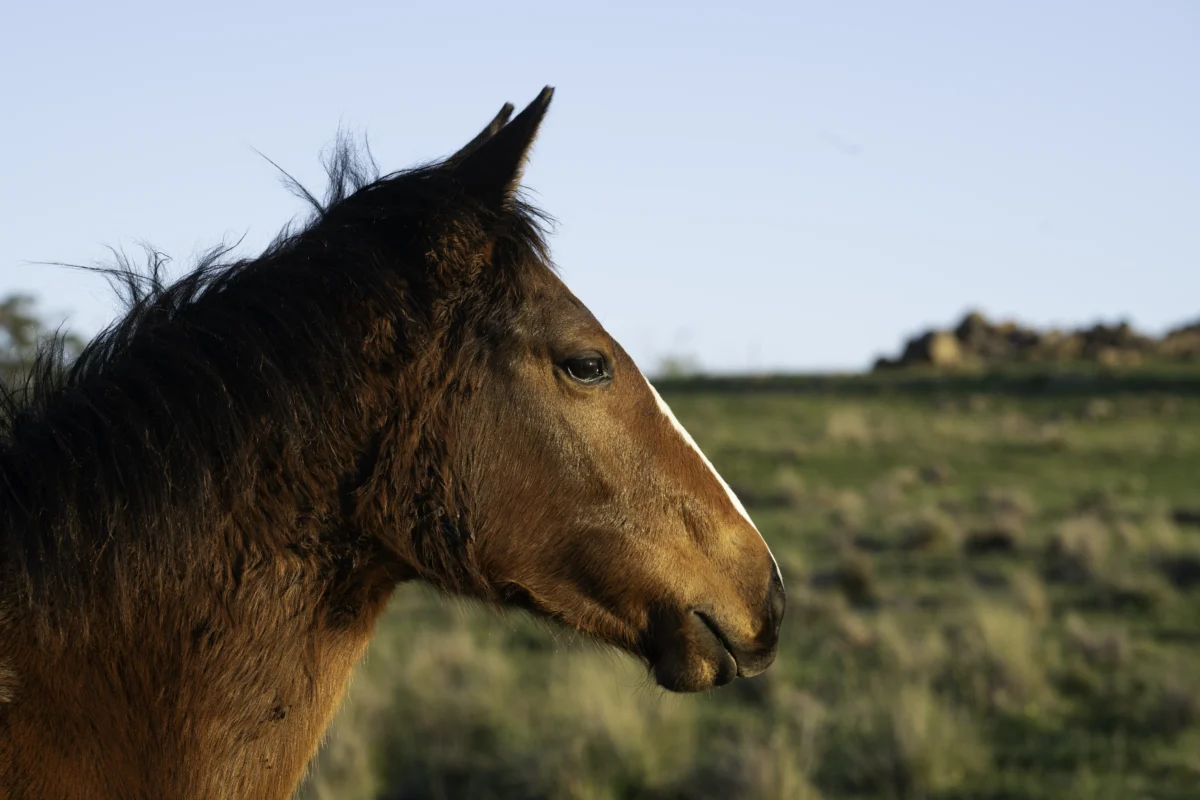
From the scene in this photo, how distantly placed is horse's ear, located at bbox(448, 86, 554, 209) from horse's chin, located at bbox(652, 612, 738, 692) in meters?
1.19

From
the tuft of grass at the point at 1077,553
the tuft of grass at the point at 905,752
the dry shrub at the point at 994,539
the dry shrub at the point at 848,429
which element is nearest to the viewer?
the tuft of grass at the point at 905,752

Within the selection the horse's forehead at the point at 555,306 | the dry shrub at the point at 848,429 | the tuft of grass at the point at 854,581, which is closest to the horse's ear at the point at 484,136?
the horse's forehead at the point at 555,306

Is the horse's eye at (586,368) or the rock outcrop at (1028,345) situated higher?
the horse's eye at (586,368)

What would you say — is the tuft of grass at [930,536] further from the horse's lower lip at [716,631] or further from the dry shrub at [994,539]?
the horse's lower lip at [716,631]

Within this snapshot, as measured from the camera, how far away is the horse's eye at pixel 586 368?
112 inches

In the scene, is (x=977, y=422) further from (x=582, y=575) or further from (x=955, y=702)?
(x=582, y=575)

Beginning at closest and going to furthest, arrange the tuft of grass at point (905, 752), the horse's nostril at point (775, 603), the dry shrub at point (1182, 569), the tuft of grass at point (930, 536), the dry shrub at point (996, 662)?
the horse's nostril at point (775, 603)
the tuft of grass at point (905, 752)
the dry shrub at point (996, 662)
the dry shrub at point (1182, 569)
the tuft of grass at point (930, 536)

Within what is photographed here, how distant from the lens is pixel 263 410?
254 centimetres

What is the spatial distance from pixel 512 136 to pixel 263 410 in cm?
89

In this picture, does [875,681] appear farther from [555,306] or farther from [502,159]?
[502,159]

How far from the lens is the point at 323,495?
2.62 meters

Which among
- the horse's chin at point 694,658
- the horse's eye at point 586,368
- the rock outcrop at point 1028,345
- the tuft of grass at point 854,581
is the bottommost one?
the rock outcrop at point 1028,345

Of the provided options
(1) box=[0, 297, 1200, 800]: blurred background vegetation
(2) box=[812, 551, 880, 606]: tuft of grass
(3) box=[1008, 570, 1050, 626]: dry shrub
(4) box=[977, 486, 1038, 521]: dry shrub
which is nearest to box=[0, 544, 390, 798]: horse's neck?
(1) box=[0, 297, 1200, 800]: blurred background vegetation

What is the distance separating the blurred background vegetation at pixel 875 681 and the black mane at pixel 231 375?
78cm
